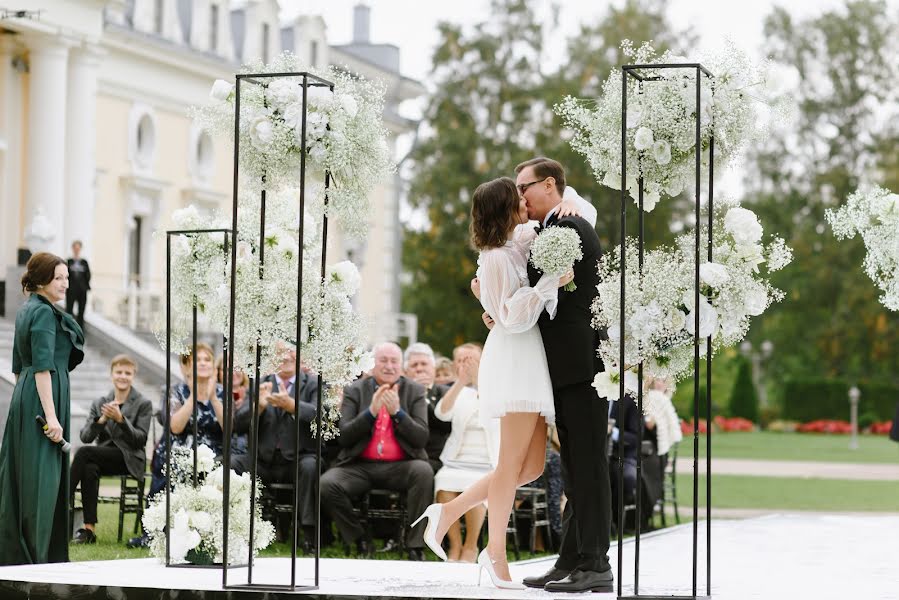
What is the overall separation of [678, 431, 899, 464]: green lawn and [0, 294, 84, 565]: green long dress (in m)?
21.3

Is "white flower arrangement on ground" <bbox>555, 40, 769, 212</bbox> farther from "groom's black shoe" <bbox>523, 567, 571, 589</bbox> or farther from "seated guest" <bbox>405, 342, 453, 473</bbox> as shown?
"seated guest" <bbox>405, 342, 453, 473</bbox>

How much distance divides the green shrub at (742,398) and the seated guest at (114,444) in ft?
138

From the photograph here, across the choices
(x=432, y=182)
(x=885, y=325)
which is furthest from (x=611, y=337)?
(x=885, y=325)

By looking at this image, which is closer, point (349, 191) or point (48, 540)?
point (349, 191)

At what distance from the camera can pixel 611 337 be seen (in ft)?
24.7

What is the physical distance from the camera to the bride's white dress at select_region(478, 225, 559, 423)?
7.64m

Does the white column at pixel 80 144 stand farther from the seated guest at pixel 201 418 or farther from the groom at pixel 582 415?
the groom at pixel 582 415

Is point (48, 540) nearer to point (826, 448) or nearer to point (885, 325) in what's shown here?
point (826, 448)

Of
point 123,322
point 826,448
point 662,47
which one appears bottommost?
point 826,448

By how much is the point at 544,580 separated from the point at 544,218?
1.85 metres

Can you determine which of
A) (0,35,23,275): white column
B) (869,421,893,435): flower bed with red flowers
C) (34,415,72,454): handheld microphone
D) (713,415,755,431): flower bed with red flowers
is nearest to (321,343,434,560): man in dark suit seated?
(34,415,72,454): handheld microphone

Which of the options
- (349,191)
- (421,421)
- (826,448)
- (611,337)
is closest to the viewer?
(611,337)

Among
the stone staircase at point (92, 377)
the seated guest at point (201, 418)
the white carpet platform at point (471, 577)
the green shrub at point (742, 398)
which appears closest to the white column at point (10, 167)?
the stone staircase at point (92, 377)

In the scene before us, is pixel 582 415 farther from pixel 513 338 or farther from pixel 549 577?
pixel 549 577
